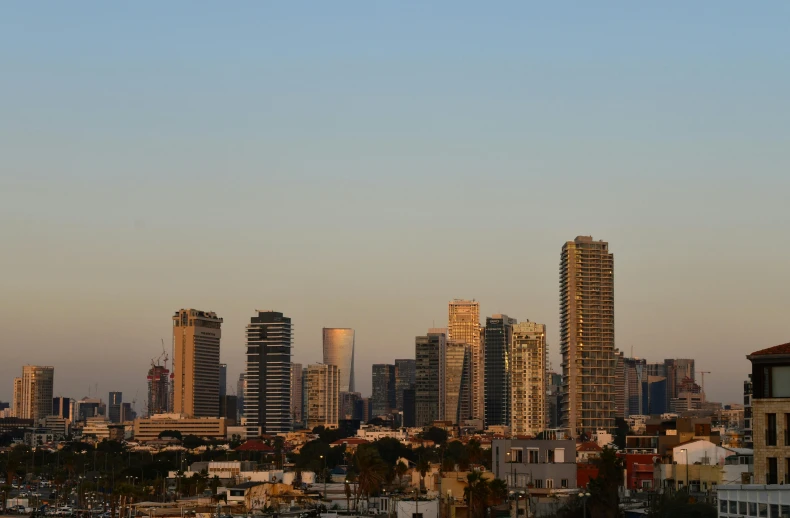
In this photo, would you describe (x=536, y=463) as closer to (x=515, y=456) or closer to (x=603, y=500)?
(x=515, y=456)

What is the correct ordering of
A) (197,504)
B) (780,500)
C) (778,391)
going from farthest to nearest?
(197,504)
(778,391)
(780,500)

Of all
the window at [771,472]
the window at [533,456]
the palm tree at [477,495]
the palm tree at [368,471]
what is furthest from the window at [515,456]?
the window at [771,472]

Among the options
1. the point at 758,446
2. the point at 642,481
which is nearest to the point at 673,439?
the point at 642,481

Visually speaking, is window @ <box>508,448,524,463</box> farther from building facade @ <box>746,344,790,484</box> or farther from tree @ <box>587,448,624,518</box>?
building facade @ <box>746,344,790,484</box>

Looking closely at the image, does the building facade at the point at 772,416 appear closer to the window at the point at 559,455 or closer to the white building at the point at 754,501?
the white building at the point at 754,501

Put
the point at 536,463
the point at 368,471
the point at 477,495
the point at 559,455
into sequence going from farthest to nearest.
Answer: the point at 368,471
the point at 559,455
the point at 536,463
the point at 477,495

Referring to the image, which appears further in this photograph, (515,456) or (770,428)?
(515,456)

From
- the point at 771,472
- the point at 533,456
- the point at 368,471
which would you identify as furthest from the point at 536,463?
the point at 771,472

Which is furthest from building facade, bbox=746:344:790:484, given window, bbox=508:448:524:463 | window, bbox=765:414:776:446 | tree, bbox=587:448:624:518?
window, bbox=508:448:524:463

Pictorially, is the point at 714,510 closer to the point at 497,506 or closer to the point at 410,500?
the point at 497,506
